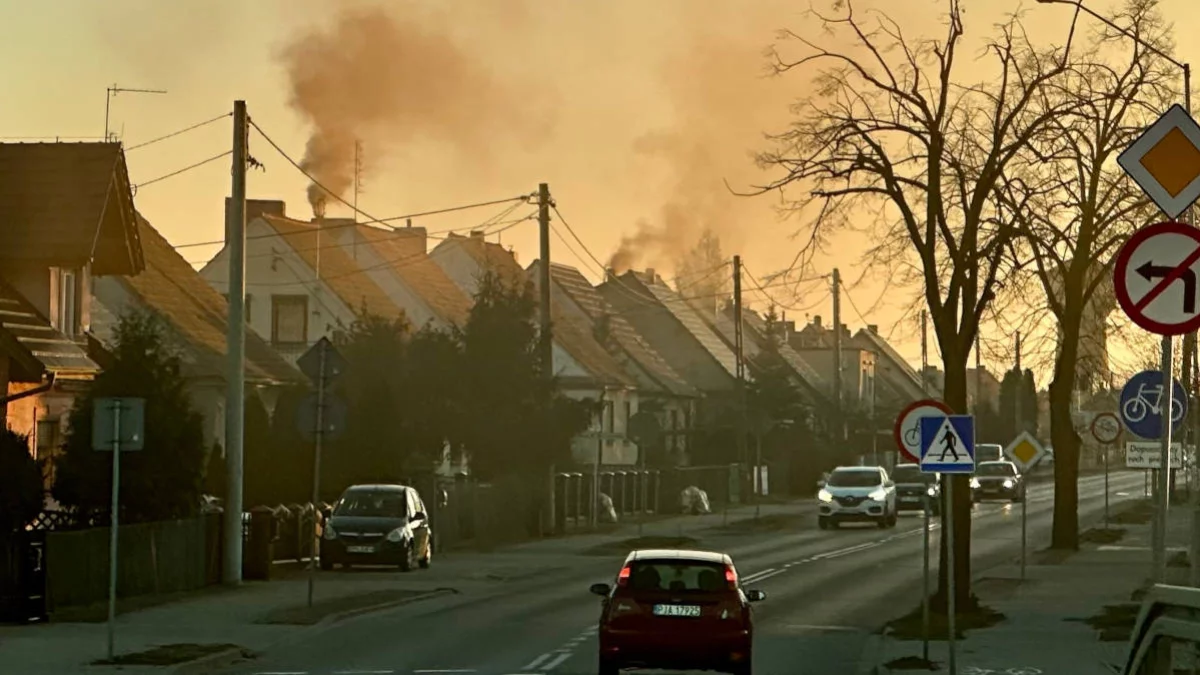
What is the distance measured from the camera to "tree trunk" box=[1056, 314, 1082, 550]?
3838 cm

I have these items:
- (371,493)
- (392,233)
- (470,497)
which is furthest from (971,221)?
(392,233)

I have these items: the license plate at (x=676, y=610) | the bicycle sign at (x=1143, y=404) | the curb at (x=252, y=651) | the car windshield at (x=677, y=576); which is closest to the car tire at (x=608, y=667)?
the license plate at (x=676, y=610)

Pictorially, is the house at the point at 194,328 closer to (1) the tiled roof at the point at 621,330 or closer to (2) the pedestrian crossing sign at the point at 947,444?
(2) the pedestrian crossing sign at the point at 947,444

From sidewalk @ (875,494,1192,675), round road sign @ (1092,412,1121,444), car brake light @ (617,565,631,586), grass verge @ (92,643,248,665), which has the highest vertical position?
round road sign @ (1092,412,1121,444)

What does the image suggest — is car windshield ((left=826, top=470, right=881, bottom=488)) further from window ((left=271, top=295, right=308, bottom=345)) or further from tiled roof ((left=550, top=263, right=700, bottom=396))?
tiled roof ((left=550, top=263, right=700, bottom=396))

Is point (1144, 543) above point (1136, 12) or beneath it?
beneath

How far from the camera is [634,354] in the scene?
9444 cm

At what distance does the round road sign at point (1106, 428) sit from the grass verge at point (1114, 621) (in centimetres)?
969

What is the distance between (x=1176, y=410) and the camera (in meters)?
23.0

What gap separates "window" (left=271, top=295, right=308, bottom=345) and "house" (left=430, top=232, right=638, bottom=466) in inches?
292

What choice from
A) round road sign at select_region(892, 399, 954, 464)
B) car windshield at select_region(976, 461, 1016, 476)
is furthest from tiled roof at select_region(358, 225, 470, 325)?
round road sign at select_region(892, 399, 954, 464)

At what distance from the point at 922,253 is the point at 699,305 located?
100 m

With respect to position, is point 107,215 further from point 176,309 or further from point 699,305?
point 699,305

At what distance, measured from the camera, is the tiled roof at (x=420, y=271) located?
266 ft
